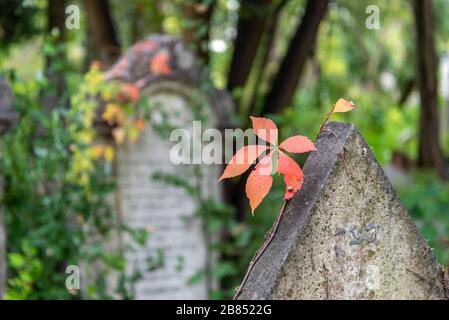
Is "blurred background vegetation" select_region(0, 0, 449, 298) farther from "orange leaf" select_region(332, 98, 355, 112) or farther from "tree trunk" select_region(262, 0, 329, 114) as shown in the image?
"orange leaf" select_region(332, 98, 355, 112)

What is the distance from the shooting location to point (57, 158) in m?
3.87

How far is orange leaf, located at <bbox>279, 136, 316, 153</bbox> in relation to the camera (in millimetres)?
1532

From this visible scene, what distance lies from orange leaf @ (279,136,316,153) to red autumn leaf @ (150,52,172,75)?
3.55 m

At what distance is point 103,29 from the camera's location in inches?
253

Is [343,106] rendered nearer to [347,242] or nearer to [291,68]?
[347,242]

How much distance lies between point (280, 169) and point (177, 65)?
149 inches

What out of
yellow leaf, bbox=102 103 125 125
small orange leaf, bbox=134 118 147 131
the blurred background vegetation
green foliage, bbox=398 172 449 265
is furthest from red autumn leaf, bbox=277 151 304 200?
small orange leaf, bbox=134 118 147 131

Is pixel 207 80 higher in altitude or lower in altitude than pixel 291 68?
lower

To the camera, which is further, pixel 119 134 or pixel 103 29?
pixel 103 29

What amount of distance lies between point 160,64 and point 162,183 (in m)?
0.97

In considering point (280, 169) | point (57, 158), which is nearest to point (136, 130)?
point (57, 158)

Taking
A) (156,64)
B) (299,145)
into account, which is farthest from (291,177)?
(156,64)

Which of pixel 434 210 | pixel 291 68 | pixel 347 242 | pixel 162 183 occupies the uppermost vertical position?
pixel 291 68
